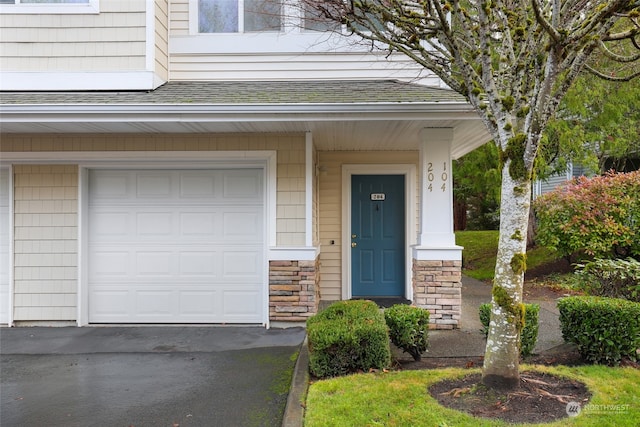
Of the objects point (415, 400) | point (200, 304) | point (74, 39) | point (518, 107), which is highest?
point (74, 39)

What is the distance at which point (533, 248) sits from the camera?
39.0 ft

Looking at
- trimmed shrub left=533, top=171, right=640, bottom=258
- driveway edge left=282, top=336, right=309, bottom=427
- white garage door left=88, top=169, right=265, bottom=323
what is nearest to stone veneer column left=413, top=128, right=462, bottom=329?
driveway edge left=282, top=336, right=309, bottom=427

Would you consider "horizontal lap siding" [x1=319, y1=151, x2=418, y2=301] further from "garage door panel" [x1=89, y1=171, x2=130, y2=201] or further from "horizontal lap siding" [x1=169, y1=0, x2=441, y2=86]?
"garage door panel" [x1=89, y1=171, x2=130, y2=201]

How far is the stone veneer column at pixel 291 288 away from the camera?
574cm

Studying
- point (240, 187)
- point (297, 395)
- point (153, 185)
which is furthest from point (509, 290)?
point (153, 185)

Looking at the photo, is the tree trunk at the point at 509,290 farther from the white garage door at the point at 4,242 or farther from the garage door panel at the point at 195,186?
the white garage door at the point at 4,242

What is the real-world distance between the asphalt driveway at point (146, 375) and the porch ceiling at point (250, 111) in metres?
2.73

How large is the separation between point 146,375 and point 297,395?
67.0 inches

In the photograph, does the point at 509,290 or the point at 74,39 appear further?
the point at 74,39

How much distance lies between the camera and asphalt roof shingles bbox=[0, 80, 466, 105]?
5.20 m

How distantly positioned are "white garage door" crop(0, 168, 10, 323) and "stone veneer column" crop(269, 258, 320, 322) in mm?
3815

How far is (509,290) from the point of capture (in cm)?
327

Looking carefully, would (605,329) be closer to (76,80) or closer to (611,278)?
(611,278)

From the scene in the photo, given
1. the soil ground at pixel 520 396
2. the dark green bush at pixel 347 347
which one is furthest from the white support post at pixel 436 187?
the dark green bush at pixel 347 347
